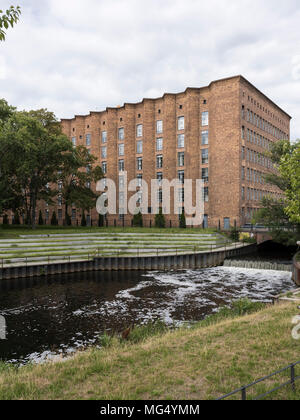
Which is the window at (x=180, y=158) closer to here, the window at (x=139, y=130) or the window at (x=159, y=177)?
the window at (x=159, y=177)

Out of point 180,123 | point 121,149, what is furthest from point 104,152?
point 180,123

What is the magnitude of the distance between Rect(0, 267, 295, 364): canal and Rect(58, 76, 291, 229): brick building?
22928 millimetres

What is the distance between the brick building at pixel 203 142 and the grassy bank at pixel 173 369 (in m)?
41.0

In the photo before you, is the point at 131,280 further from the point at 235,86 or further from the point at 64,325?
the point at 235,86

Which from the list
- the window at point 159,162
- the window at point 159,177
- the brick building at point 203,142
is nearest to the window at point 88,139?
the brick building at point 203,142

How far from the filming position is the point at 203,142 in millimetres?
53312

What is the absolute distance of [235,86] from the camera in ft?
162

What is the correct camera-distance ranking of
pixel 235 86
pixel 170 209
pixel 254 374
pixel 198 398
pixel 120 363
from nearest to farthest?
pixel 198 398 → pixel 254 374 → pixel 120 363 → pixel 235 86 → pixel 170 209

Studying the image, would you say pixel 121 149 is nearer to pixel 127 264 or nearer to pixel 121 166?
pixel 121 166

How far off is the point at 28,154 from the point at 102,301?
25.7 m

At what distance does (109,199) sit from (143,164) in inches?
380

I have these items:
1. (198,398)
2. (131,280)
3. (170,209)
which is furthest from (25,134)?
(198,398)

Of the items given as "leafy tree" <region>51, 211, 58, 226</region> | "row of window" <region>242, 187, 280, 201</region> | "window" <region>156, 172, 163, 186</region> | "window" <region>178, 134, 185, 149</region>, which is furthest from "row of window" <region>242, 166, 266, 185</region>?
"leafy tree" <region>51, 211, 58, 226</region>

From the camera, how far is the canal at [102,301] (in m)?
13.5
